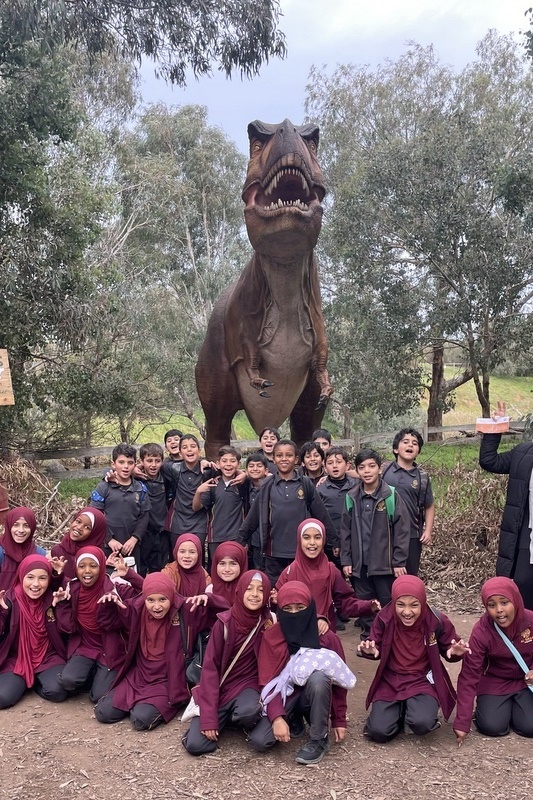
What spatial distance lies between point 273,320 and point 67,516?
2.81 meters

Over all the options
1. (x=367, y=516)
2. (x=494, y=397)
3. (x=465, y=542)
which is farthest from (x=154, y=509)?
(x=494, y=397)

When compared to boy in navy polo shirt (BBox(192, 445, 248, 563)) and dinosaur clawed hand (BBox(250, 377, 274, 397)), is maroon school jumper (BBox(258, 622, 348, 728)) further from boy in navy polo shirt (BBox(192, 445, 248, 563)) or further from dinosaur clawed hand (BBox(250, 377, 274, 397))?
dinosaur clawed hand (BBox(250, 377, 274, 397))

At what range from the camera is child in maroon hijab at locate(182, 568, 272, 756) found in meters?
3.03

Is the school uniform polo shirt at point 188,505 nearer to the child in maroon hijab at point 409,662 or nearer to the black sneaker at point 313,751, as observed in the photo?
the child in maroon hijab at point 409,662

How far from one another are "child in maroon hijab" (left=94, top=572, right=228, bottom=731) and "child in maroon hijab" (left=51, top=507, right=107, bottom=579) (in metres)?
0.61

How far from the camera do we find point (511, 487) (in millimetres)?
4012

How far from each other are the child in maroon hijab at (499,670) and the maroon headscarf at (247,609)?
92cm

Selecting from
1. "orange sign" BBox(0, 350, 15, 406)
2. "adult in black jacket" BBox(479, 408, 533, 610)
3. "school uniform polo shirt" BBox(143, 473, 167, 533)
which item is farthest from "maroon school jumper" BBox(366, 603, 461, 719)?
"orange sign" BBox(0, 350, 15, 406)

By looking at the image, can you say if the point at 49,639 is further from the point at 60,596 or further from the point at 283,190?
the point at 283,190

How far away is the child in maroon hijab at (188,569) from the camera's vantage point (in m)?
3.66

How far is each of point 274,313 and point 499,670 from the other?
3285 millimetres

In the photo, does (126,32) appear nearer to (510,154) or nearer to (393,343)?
(393,343)

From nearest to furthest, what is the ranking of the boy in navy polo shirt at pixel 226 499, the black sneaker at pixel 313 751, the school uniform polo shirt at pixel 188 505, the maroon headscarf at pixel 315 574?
the black sneaker at pixel 313 751 < the maroon headscarf at pixel 315 574 < the boy in navy polo shirt at pixel 226 499 < the school uniform polo shirt at pixel 188 505

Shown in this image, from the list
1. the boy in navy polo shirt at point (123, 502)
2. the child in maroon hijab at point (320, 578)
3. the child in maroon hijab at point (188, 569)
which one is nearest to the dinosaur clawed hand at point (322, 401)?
the boy in navy polo shirt at point (123, 502)
